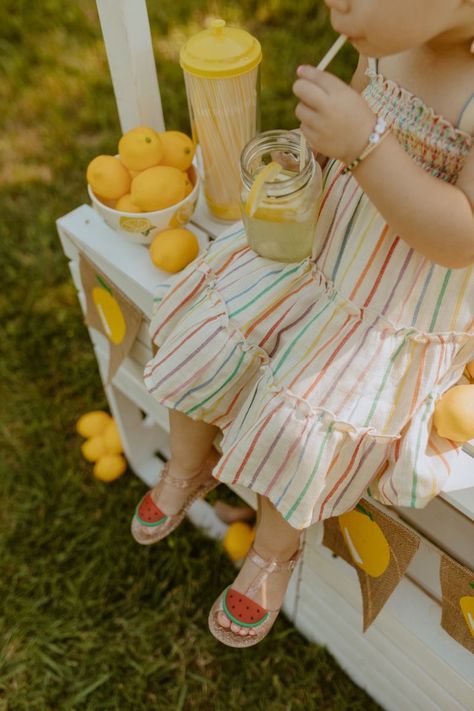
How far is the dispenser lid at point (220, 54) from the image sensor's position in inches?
46.9

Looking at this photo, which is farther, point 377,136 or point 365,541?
point 365,541

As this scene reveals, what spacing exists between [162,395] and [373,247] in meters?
0.38

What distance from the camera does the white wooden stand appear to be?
1108mm

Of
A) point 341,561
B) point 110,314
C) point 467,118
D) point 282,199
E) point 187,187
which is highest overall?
point 467,118

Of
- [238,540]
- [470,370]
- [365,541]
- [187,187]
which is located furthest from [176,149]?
[238,540]

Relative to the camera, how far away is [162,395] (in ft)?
3.63

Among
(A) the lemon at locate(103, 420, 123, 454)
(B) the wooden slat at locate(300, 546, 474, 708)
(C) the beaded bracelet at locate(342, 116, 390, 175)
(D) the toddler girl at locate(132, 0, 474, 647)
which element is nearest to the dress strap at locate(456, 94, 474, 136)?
(D) the toddler girl at locate(132, 0, 474, 647)

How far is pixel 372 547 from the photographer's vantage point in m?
1.14

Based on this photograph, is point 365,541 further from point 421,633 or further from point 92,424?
point 92,424

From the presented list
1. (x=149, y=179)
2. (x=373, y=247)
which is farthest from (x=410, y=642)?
(x=149, y=179)

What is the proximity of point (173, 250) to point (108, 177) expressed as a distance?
0.19 m

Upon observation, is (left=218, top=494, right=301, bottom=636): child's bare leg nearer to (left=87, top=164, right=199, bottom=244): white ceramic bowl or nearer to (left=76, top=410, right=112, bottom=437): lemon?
(left=87, top=164, right=199, bottom=244): white ceramic bowl

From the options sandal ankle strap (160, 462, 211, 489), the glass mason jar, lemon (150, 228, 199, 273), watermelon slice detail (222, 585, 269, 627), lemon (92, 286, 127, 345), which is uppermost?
the glass mason jar

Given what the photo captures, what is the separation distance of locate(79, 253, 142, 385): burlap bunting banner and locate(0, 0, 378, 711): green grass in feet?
1.63
